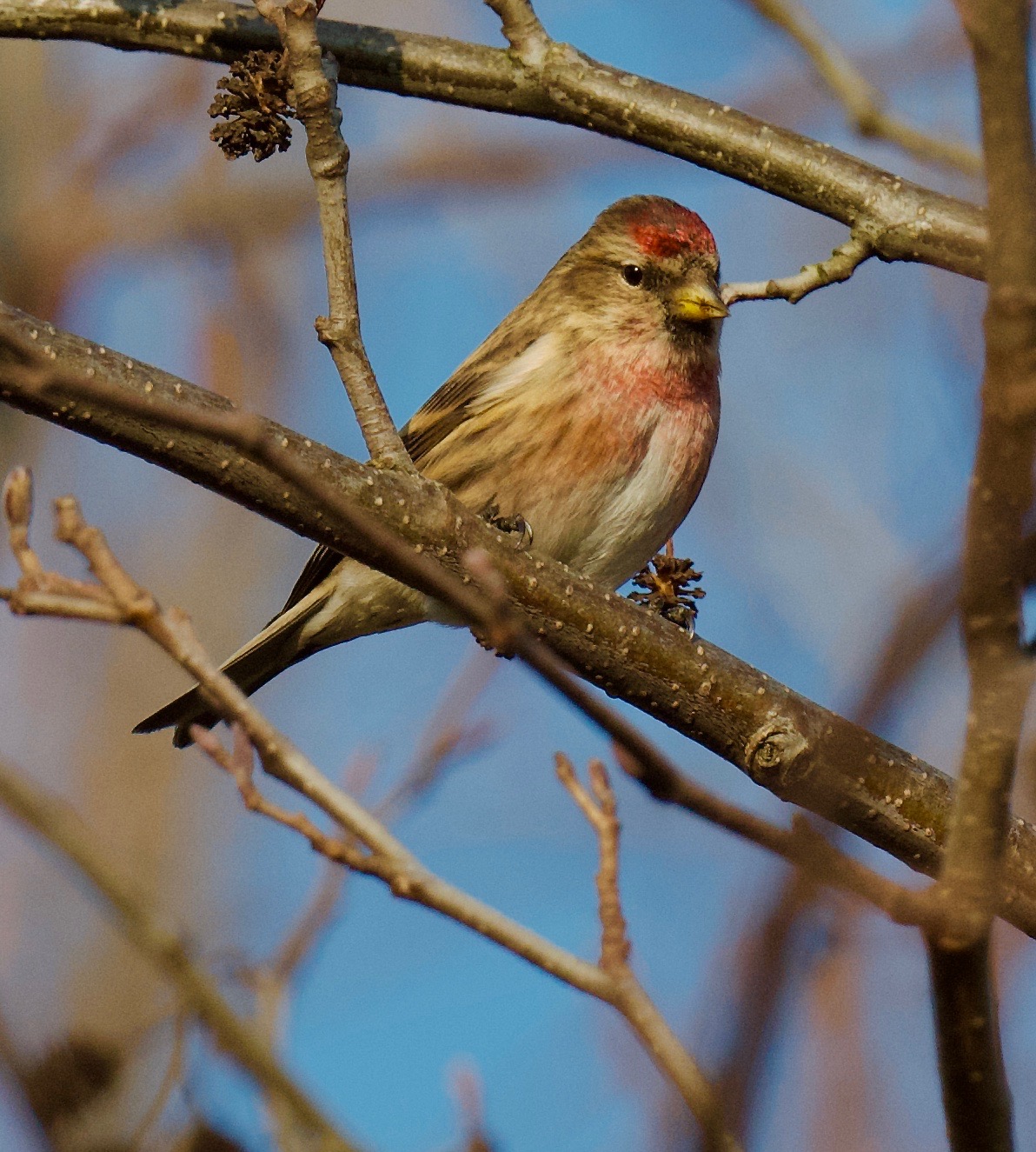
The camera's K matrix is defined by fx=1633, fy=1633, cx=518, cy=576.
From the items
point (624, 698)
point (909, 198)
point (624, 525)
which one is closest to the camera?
point (624, 698)

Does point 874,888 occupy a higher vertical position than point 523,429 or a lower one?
lower

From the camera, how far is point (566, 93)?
388 cm

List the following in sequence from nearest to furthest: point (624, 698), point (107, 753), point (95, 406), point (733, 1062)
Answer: point (733, 1062), point (95, 406), point (624, 698), point (107, 753)

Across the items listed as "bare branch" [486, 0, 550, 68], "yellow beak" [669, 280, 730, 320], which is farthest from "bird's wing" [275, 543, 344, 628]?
"bare branch" [486, 0, 550, 68]

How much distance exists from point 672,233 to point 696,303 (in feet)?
1.30

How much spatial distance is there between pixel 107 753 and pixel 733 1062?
847 cm

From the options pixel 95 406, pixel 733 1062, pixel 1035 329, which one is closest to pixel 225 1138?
pixel 95 406

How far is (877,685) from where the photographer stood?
139cm

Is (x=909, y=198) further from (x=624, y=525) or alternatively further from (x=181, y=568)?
(x=181, y=568)

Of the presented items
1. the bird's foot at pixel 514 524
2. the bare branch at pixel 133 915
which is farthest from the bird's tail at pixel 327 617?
the bare branch at pixel 133 915

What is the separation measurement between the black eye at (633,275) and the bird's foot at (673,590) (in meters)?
1.45

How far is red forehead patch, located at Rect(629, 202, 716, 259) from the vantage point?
5238 millimetres

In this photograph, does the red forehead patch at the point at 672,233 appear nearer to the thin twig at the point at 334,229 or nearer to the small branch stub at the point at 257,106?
the small branch stub at the point at 257,106

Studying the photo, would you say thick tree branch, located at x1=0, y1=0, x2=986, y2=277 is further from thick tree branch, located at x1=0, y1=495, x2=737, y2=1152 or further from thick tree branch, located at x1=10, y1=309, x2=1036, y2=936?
thick tree branch, located at x1=0, y1=495, x2=737, y2=1152
